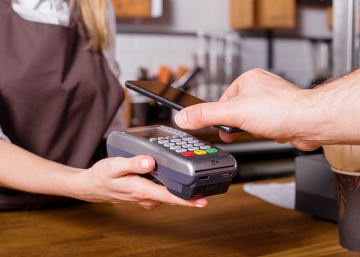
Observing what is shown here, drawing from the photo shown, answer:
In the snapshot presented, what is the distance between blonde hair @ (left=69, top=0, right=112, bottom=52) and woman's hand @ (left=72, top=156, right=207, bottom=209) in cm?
48

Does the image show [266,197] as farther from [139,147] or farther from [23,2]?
[23,2]

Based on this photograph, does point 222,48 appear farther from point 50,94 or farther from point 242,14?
point 50,94

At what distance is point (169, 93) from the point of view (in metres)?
0.54

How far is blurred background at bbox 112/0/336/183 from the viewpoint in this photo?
6.16 feet

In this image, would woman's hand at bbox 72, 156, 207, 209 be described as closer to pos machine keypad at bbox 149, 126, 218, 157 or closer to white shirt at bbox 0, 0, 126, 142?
pos machine keypad at bbox 149, 126, 218, 157

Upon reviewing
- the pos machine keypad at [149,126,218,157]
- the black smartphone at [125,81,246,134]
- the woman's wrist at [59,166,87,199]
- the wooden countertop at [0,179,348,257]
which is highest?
the black smartphone at [125,81,246,134]

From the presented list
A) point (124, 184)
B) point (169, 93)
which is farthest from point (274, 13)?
point (124, 184)

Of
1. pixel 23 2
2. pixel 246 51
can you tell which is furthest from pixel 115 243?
pixel 246 51

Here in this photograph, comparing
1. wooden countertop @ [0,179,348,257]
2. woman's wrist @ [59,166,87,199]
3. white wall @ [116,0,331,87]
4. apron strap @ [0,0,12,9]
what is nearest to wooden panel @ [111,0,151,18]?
white wall @ [116,0,331,87]

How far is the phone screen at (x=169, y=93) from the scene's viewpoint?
0.52 meters

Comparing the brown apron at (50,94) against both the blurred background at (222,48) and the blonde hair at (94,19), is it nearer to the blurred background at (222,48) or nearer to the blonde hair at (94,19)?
the blonde hair at (94,19)

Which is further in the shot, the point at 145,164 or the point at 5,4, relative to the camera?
the point at 5,4

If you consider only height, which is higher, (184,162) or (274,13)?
(274,13)

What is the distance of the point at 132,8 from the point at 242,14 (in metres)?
0.76
